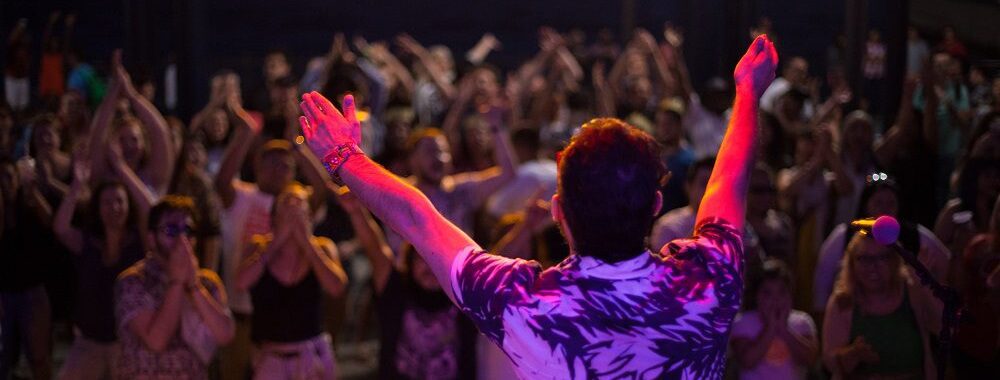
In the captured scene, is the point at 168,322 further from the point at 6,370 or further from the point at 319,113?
the point at 319,113

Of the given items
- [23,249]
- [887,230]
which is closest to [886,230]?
[887,230]

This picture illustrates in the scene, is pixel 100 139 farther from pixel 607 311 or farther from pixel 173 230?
pixel 607 311

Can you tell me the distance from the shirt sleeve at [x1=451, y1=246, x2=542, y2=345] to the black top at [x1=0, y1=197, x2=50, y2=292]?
5124 mm

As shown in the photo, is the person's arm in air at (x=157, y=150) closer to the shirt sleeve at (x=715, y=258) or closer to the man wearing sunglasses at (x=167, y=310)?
the man wearing sunglasses at (x=167, y=310)

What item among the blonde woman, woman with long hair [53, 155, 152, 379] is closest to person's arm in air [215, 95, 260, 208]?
woman with long hair [53, 155, 152, 379]

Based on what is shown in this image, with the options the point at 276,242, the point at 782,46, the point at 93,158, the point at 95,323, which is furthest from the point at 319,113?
the point at 782,46

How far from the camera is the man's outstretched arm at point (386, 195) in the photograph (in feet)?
7.59

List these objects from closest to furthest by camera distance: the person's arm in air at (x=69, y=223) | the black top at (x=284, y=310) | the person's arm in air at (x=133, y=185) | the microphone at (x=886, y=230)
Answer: the microphone at (x=886, y=230) < the black top at (x=284, y=310) < the person's arm in air at (x=133, y=185) < the person's arm in air at (x=69, y=223)

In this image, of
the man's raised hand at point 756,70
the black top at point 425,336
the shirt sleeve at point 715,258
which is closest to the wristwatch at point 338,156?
the shirt sleeve at point 715,258

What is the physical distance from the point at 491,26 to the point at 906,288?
18459 millimetres

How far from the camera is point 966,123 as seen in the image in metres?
9.30

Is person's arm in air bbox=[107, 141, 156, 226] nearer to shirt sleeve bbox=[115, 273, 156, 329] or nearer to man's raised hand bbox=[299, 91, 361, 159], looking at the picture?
shirt sleeve bbox=[115, 273, 156, 329]

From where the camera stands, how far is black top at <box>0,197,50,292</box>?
22.4 ft

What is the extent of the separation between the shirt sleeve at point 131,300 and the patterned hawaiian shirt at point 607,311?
3.40m
